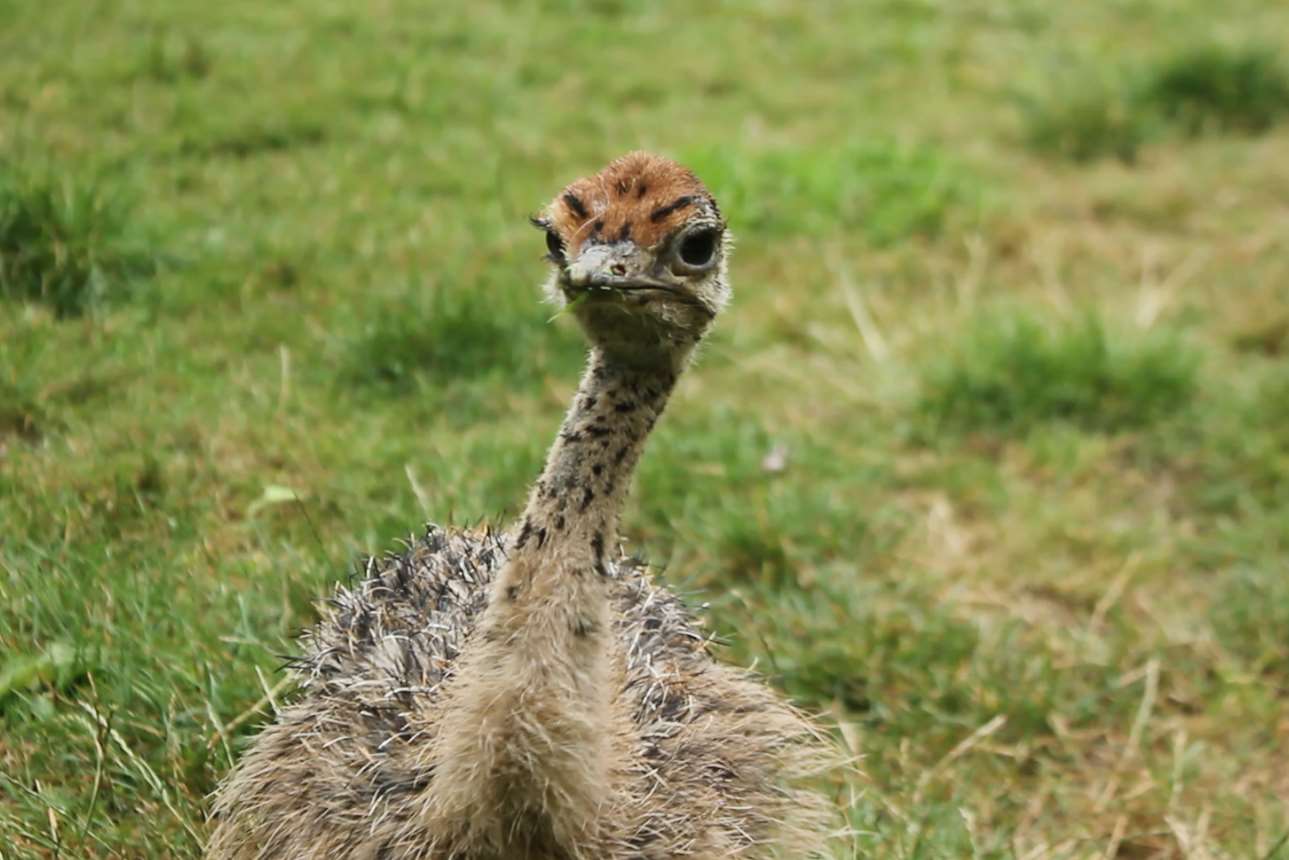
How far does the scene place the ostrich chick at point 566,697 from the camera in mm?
2152

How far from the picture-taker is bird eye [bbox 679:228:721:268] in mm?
2213

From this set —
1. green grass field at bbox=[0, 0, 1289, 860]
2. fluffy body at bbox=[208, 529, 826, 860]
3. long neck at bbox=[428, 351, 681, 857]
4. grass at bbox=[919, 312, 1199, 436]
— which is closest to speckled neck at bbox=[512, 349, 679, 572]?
long neck at bbox=[428, 351, 681, 857]

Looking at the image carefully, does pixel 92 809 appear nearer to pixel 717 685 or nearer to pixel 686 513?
pixel 717 685

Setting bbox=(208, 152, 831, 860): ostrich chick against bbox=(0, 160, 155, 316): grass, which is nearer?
bbox=(208, 152, 831, 860): ostrich chick

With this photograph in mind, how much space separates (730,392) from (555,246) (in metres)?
2.52

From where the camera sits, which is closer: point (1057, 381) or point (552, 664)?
point (552, 664)

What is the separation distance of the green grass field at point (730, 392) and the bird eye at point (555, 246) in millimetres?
1179

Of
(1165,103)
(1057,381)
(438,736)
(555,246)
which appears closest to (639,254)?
(555,246)

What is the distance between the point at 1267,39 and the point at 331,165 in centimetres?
480

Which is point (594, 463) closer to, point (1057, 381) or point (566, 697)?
point (566, 697)

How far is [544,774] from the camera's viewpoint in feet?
7.04

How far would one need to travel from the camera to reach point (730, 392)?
4.75 meters

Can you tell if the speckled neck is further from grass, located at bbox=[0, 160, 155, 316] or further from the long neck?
grass, located at bbox=[0, 160, 155, 316]

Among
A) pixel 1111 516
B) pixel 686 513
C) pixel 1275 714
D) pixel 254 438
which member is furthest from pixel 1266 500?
pixel 254 438
